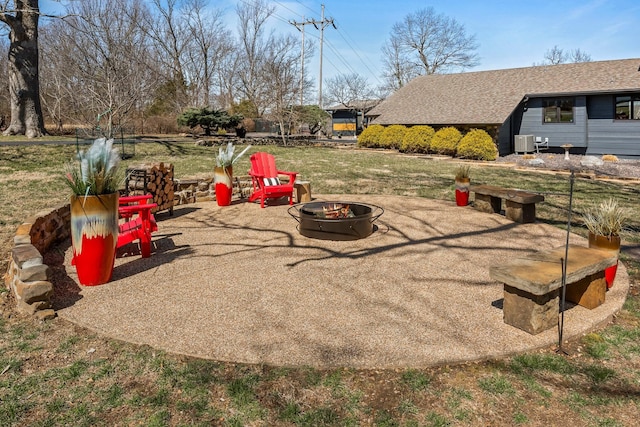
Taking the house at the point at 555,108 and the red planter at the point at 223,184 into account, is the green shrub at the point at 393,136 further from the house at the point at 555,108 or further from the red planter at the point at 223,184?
the red planter at the point at 223,184

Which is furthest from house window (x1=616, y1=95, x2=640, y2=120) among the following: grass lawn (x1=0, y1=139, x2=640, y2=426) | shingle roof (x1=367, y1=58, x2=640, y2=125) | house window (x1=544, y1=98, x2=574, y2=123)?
grass lawn (x1=0, y1=139, x2=640, y2=426)

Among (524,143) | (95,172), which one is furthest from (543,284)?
(524,143)

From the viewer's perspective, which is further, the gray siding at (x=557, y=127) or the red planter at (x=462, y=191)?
the gray siding at (x=557, y=127)

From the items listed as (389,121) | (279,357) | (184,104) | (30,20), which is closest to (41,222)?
(279,357)

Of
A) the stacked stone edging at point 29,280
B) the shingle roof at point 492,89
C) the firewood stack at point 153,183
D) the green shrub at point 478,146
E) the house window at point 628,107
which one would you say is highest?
the shingle roof at point 492,89

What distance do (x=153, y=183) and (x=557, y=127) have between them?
18.5m

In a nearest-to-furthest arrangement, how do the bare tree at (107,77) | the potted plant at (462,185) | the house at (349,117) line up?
the potted plant at (462,185)
the bare tree at (107,77)
the house at (349,117)

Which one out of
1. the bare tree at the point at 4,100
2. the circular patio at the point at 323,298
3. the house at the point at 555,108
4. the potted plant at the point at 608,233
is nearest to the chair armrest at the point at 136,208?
the circular patio at the point at 323,298

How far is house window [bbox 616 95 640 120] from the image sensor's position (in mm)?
17141

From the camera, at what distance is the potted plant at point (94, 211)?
12.0ft

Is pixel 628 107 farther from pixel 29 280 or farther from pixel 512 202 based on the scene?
pixel 29 280

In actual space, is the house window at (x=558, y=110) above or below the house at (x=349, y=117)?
below

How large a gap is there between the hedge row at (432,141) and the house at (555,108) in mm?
943

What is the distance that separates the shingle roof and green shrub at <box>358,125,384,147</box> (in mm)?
822
